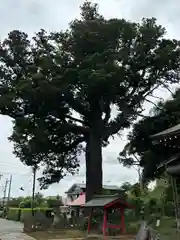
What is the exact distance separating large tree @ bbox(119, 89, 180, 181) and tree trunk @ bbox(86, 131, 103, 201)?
2839 mm

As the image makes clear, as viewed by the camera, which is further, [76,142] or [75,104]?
[76,142]

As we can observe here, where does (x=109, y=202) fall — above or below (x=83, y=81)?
below

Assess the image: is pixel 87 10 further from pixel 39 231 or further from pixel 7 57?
pixel 39 231

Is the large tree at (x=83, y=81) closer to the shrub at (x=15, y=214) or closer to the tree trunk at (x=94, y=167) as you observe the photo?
the tree trunk at (x=94, y=167)

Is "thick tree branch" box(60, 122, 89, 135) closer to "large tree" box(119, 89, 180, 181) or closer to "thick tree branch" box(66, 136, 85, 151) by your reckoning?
"thick tree branch" box(66, 136, 85, 151)

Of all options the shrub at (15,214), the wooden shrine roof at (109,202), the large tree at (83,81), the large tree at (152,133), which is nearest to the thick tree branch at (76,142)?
the large tree at (83,81)

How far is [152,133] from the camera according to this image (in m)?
23.0

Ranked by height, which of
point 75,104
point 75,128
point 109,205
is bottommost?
point 109,205

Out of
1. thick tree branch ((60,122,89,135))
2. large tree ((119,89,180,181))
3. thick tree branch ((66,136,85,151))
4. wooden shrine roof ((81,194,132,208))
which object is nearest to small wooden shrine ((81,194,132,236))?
wooden shrine roof ((81,194,132,208))

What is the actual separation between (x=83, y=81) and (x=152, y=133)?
21.1 feet

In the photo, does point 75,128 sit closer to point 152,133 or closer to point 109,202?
point 152,133

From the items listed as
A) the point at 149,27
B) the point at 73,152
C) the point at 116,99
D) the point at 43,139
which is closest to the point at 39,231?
the point at 43,139

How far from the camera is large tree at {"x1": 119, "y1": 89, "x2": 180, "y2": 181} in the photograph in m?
21.8

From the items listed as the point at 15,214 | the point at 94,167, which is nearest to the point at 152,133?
the point at 94,167
